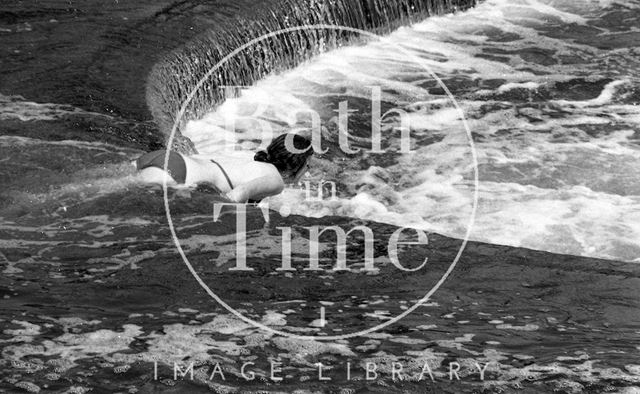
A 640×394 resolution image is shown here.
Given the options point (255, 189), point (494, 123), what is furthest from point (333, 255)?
point (494, 123)

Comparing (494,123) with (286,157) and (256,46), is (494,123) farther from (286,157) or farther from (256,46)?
(286,157)

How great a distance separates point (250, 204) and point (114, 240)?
103cm

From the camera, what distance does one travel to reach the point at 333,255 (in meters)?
5.58

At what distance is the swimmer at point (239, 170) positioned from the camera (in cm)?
609

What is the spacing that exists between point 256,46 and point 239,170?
454 cm

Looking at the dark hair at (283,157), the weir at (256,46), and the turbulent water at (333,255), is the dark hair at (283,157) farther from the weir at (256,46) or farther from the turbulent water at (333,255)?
the weir at (256,46)

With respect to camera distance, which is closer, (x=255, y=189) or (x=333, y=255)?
(x=333, y=255)

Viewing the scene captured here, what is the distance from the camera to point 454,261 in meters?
5.63

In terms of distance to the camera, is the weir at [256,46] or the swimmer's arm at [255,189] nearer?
the swimmer's arm at [255,189]

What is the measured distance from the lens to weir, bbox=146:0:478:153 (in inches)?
348

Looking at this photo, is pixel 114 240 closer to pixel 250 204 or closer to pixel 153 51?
pixel 250 204

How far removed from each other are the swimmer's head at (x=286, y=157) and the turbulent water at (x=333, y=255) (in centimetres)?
28

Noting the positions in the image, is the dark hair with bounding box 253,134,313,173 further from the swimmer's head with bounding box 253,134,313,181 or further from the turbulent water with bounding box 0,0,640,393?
the turbulent water with bounding box 0,0,640,393

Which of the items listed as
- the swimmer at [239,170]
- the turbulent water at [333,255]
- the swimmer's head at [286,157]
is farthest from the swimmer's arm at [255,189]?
the turbulent water at [333,255]
